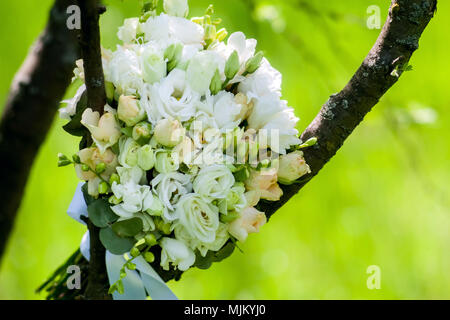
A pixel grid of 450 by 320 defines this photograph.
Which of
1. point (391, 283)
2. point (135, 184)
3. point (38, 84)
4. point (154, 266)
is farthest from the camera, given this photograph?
point (391, 283)

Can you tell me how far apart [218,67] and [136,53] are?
14cm

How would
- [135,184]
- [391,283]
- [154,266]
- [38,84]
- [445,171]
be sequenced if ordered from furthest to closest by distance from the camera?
[445,171] < [391,283] < [38,84] < [154,266] < [135,184]

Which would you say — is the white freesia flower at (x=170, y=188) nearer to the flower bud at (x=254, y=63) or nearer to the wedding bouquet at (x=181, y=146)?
the wedding bouquet at (x=181, y=146)

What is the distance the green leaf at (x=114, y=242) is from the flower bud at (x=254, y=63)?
0.36 metres

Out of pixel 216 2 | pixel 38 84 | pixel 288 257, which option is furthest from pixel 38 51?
pixel 288 257

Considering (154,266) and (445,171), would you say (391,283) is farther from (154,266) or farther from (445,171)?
(154,266)

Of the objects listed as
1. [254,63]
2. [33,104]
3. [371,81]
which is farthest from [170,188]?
[33,104]

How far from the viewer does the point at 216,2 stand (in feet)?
8.21

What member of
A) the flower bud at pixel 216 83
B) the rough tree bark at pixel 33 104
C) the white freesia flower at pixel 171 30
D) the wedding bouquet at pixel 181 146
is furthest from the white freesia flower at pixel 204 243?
the rough tree bark at pixel 33 104

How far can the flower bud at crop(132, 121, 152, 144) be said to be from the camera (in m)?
0.89

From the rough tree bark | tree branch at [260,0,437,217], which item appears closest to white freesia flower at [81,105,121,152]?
tree branch at [260,0,437,217]

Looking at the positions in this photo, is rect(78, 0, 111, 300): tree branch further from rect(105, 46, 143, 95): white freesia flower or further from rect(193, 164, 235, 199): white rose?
rect(193, 164, 235, 199): white rose

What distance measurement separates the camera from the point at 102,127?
2.96 feet

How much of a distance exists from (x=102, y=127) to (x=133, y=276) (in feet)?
0.98
